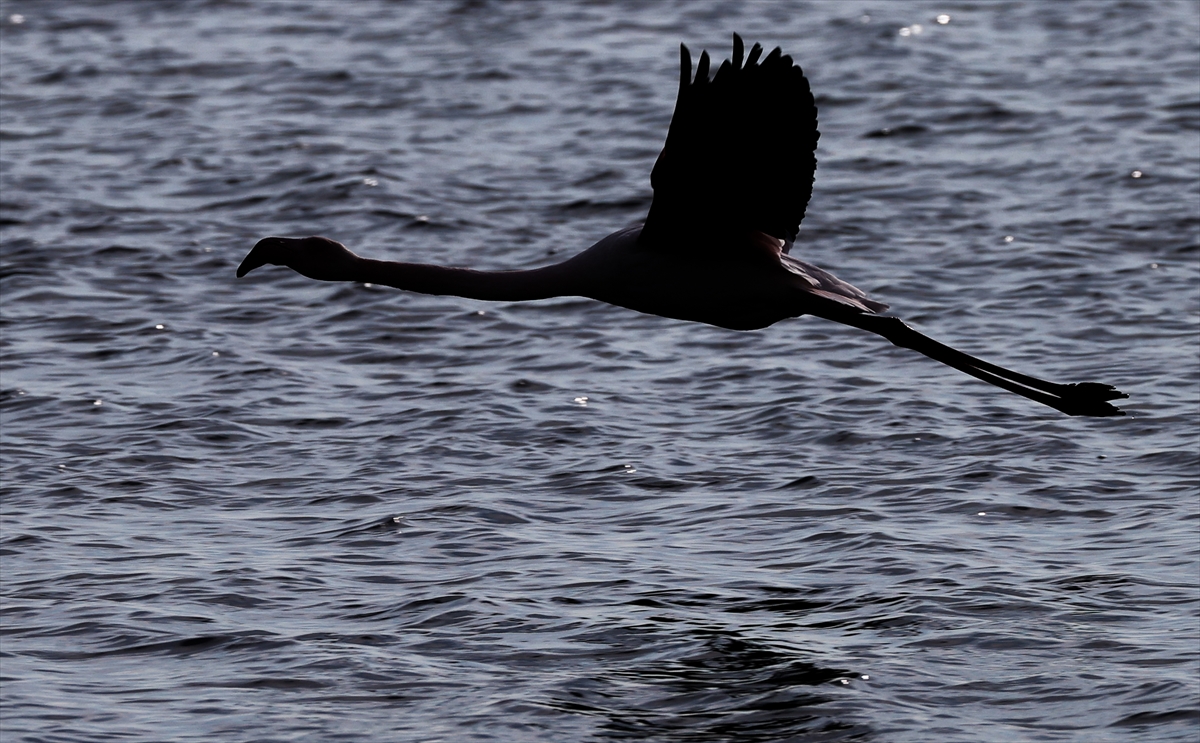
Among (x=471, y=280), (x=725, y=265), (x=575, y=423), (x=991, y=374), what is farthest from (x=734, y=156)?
(x=575, y=423)

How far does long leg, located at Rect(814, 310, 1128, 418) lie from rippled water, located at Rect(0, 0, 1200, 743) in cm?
157

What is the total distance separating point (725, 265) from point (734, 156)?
2.01 ft

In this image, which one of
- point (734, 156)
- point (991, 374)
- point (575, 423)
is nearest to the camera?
point (734, 156)

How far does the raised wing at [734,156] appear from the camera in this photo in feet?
28.3

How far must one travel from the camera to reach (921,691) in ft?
33.0

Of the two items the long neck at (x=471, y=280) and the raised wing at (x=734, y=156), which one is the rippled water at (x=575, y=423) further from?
the raised wing at (x=734, y=156)

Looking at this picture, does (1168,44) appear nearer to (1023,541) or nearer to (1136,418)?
(1136,418)

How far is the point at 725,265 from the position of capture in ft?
30.6

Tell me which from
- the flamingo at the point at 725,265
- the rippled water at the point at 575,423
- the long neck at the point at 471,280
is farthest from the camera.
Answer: the rippled water at the point at 575,423

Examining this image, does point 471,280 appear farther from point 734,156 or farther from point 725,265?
point 734,156

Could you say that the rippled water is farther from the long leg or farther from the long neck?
the long neck

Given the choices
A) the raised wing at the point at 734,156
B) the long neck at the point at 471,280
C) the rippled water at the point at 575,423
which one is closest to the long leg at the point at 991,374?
the raised wing at the point at 734,156

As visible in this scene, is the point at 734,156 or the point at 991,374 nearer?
the point at 734,156

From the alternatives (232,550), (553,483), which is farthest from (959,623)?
(232,550)
